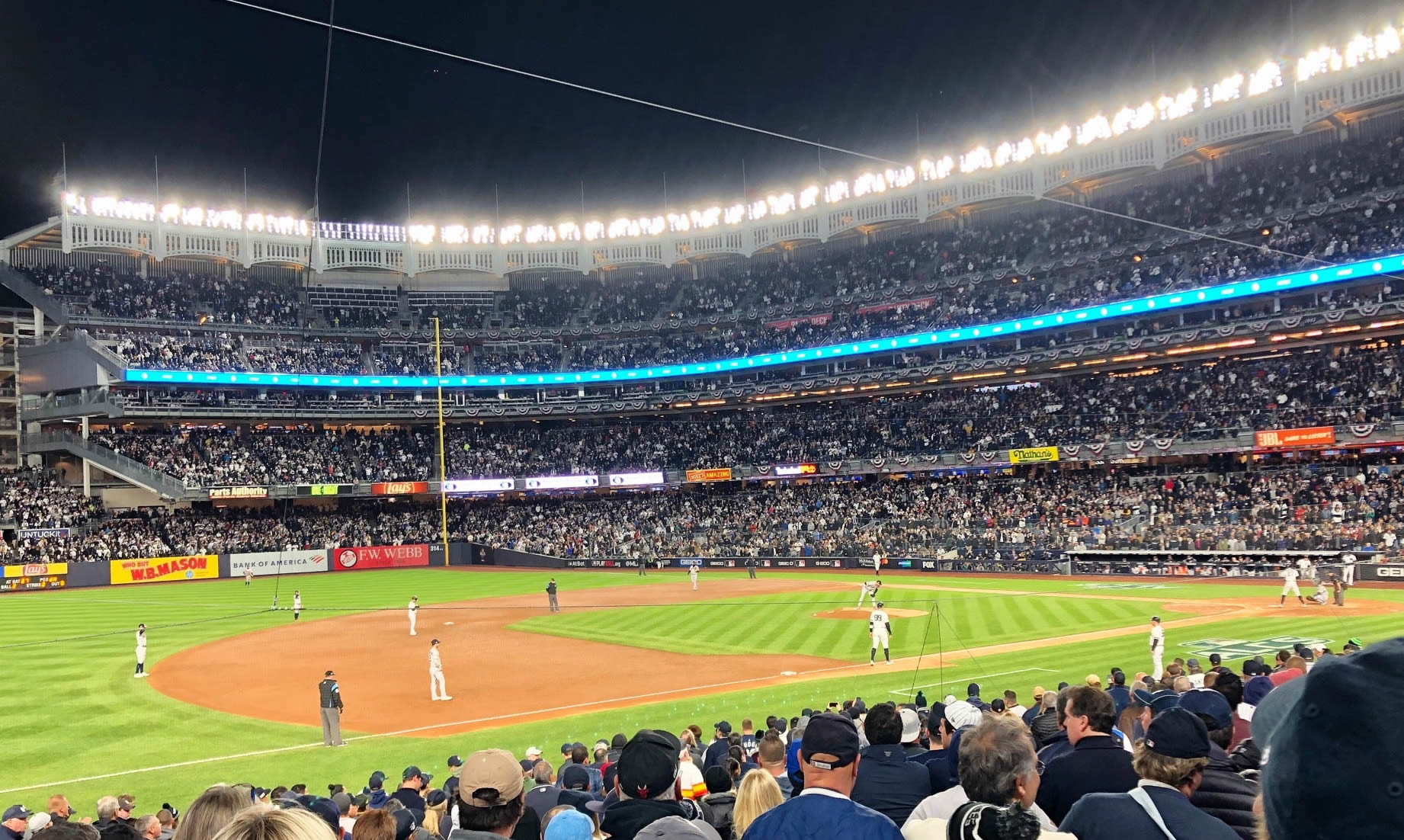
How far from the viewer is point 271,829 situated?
270 centimetres

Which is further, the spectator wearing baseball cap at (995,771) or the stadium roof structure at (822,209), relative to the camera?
the stadium roof structure at (822,209)

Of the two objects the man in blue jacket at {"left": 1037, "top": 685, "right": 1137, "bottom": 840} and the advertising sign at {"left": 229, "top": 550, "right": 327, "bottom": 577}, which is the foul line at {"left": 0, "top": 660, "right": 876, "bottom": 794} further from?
the advertising sign at {"left": 229, "top": 550, "right": 327, "bottom": 577}

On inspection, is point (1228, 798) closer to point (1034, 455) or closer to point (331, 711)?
point (331, 711)

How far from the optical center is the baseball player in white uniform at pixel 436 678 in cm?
2367

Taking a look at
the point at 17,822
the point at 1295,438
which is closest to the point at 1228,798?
the point at 17,822

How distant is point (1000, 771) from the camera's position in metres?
4.62

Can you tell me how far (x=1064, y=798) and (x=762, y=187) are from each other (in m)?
79.9

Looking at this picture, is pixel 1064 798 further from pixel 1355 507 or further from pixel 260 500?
pixel 260 500

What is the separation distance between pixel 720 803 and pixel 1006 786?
3.89 m

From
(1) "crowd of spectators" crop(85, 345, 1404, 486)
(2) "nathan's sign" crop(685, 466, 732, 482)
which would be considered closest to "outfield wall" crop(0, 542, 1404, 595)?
(1) "crowd of spectators" crop(85, 345, 1404, 486)

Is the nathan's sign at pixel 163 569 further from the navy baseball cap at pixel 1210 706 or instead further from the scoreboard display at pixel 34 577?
the navy baseball cap at pixel 1210 706

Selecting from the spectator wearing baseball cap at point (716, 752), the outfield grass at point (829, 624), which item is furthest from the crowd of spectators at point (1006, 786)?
the outfield grass at point (829, 624)

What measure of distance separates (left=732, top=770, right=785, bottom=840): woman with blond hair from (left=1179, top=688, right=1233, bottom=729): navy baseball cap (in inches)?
137

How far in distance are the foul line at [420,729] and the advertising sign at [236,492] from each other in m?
54.3
